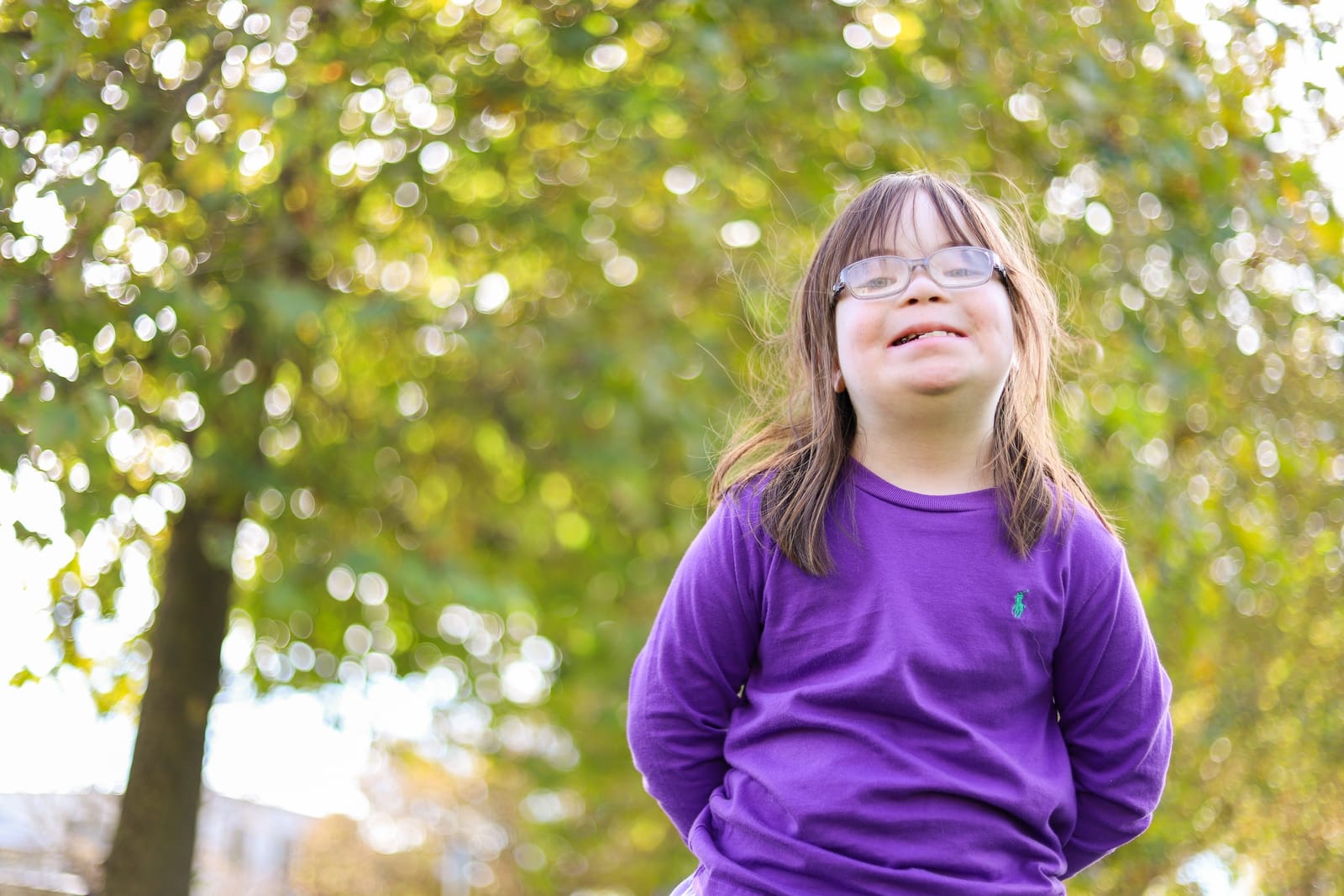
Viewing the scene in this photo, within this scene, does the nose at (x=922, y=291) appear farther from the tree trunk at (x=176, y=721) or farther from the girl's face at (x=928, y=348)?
the tree trunk at (x=176, y=721)

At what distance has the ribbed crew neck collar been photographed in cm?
172

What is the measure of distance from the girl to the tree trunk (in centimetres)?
311

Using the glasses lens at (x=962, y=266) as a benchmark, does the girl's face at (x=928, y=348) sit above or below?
below

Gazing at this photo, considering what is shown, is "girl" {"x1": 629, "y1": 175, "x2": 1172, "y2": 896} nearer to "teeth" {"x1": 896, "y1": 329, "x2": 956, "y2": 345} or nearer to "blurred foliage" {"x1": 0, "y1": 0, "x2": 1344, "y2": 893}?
"teeth" {"x1": 896, "y1": 329, "x2": 956, "y2": 345}

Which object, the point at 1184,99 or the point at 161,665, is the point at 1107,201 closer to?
the point at 1184,99

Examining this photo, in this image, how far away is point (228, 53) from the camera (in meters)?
3.03

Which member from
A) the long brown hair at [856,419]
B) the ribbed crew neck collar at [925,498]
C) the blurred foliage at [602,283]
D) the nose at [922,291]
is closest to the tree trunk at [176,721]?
the blurred foliage at [602,283]

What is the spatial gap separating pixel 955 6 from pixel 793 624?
8.23 feet

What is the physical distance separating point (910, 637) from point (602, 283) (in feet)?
12.5

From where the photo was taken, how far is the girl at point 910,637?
1572 mm

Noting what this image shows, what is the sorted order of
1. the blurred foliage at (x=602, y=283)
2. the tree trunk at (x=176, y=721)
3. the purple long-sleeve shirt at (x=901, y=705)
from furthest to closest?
the tree trunk at (x=176, y=721)
the blurred foliage at (x=602, y=283)
the purple long-sleeve shirt at (x=901, y=705)

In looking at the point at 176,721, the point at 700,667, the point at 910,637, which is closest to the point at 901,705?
the point at 910,637

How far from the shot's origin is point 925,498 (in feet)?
5.66

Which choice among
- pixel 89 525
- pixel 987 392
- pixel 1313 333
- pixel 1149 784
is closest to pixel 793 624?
pixel 987 392
